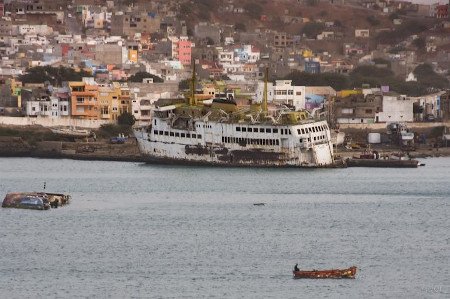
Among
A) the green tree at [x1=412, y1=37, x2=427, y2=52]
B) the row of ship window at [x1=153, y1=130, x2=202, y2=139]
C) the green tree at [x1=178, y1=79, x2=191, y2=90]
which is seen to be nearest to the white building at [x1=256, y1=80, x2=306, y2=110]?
the green tree at [x1=178, y1=79, x2=191, y2=90]

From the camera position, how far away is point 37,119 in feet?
337

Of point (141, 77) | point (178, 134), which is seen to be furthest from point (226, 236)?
point (141, 77)

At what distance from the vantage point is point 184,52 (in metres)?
145

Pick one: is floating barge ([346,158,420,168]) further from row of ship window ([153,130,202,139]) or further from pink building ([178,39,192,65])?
pink building ([178,39,192,65])

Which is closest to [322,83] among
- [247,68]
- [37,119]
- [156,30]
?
[247,68]

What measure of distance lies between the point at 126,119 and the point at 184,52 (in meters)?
41.1

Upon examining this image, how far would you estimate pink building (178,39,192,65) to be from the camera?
143 metres

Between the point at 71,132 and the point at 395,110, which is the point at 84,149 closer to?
the point at 71,132

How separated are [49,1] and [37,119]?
79.7m

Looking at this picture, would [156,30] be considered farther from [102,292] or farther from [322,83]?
[102,292]

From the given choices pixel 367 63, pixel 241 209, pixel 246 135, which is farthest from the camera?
pixel 367 63

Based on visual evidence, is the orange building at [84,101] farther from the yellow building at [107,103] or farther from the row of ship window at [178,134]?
the row of ship window at [178,134]

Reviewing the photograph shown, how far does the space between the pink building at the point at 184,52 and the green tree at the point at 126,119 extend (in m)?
37.7

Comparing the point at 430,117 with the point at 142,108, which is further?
the point at 430,117
